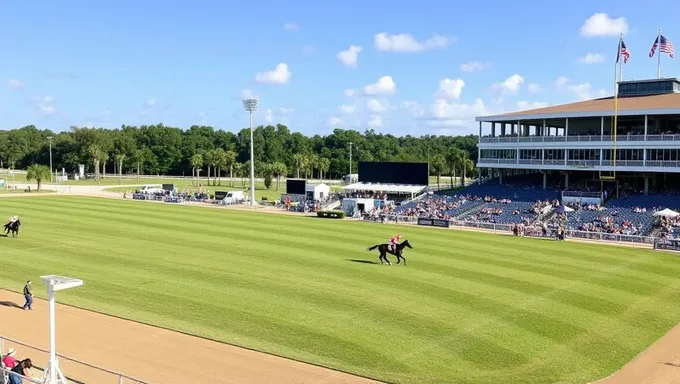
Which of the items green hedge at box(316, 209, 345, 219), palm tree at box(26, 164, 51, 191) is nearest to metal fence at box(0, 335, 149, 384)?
green hedge at box(316, 209, 345, 219)

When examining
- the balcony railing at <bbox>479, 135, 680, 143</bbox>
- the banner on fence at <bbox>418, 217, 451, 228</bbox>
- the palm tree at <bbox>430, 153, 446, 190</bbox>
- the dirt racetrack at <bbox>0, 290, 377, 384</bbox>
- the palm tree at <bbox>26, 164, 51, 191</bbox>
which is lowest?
the dirt racetrack at <bbox>0, 290, 377, 384</bbox>

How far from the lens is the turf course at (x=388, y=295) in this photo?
17906 mm

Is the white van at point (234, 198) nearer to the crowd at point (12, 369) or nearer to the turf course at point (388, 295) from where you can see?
the turf course at point (388, 295)

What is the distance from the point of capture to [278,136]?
18788 cm

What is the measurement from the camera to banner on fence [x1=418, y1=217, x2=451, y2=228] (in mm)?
52569

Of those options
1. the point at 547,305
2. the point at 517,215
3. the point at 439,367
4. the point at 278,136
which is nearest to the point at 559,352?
the point at 439,367

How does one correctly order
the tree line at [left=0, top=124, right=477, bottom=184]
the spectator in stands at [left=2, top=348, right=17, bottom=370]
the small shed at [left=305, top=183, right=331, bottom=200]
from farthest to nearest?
the tree line at [left=0, top=124, right=477, bottom=184] → the small shed at [left=305, top=183, right=331, bottom=200] → the spectator in stands at [left=2, top=348, right=17, bottom=370]

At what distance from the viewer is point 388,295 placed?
2434cm

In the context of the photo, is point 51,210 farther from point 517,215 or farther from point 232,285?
point 517,215

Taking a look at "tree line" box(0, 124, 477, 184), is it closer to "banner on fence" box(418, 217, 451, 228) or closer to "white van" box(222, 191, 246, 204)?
"white van" box(222, 191, 246, 204)

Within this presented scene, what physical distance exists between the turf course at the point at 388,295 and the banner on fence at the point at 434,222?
8.38 m

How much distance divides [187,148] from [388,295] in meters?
150

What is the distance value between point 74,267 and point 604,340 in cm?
2391

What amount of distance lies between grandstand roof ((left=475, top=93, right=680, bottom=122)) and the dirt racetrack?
4910 centimetres
